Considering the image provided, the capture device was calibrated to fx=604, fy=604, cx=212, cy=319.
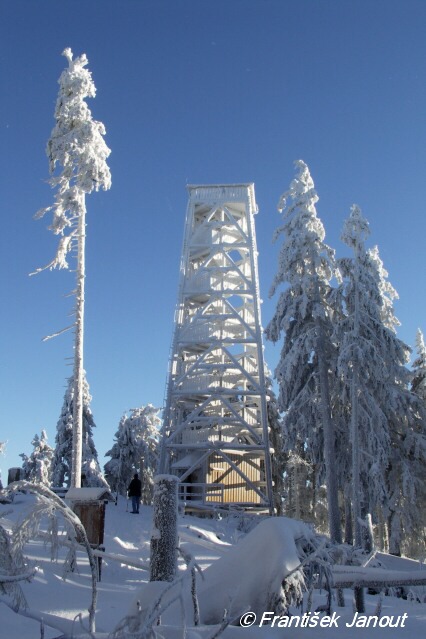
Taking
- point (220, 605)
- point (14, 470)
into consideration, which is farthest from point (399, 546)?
point (220, 605)

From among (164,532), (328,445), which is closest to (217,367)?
(328,445)

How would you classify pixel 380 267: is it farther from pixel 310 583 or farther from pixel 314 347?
pixel 310 583

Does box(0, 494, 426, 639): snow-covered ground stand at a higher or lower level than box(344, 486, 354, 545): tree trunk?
higher

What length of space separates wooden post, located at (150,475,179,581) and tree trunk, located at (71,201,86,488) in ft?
45.3

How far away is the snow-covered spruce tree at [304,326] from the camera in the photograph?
24.0m

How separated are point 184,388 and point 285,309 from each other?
6.70m

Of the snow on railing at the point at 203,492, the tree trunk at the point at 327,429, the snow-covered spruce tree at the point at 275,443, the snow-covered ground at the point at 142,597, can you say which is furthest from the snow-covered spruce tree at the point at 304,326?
the snow-covered ground at the point at 142,597

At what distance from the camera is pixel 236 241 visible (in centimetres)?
3195

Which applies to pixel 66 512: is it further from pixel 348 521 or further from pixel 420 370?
pixel 420 370

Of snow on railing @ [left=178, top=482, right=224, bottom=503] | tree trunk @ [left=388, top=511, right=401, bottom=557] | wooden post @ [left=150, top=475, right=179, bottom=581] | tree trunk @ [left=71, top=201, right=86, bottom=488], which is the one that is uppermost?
tree trunk @ [left=71, top=201, right=86, bottom=488]

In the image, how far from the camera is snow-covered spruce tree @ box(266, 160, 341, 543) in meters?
24.0

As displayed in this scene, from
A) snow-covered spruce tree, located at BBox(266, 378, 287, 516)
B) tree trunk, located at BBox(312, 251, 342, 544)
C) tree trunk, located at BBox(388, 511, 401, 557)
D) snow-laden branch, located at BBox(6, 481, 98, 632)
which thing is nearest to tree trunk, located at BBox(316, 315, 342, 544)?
tree trunk, located at BBox(312, 251, 342, 544)

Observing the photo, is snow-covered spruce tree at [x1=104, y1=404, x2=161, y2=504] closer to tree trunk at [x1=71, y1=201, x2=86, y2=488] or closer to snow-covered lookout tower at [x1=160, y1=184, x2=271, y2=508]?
snow-covered lookout tower at [x1=160, y1=184, x2=271, y2=508]

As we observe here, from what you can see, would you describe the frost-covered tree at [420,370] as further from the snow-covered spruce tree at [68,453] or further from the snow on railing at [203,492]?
the snow-covered spruce tree at [68,453]
